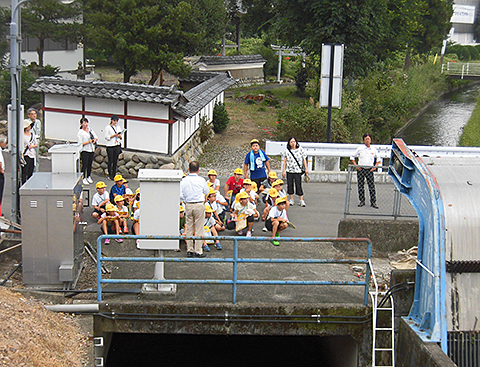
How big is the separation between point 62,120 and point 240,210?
Result: 26.2 feet

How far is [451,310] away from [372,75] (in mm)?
24721

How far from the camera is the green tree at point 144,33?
25.1 meters

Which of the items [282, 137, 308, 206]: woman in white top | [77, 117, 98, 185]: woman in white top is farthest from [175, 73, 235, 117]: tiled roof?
[282, 137, 308, 206]: woman in white top

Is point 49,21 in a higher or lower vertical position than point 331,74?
higher

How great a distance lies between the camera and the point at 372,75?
31234 millimetres

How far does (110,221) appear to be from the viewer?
34.6 ft

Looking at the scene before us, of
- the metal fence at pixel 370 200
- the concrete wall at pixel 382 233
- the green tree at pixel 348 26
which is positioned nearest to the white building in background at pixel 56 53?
the green tree at pixel 348 26

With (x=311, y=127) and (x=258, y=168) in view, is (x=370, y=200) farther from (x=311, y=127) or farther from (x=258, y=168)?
(x=311, y=127)

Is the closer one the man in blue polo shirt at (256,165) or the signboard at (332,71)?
the man in blue polo shirt at (256,165)

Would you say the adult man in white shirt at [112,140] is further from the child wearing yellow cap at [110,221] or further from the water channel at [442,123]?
the water channel at [442,123]

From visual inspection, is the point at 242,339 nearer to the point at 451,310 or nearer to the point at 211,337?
the point at 211,337

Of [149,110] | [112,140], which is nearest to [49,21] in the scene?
[149,110]

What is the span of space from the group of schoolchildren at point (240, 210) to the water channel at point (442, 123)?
20962 mm

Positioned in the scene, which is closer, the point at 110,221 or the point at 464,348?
the point at 464,348
